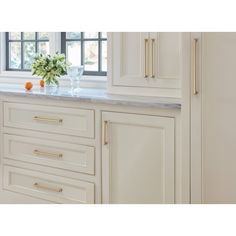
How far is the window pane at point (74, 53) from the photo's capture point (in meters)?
3.08

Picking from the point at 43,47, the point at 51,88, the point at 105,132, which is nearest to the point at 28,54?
the point at 43,47

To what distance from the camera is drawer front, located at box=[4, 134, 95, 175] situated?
236 centimetres

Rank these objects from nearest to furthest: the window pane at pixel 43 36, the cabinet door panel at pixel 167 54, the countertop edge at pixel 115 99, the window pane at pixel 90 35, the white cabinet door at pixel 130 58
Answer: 1. the countertop edge at pixel 115 99
2. the cabinet door panel at pixel 167 54
3. the white cabinet door at pixel 130 58
4. the window pane at pixel 90 35
5. the window pane at pixel 43 36

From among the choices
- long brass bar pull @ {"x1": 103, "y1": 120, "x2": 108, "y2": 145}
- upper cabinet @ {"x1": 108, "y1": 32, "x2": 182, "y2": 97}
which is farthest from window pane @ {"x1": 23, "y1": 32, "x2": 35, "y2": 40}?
long brass bar pull @ {"x1": 103, "y1": 120, "x2": 108, "y2": 145}

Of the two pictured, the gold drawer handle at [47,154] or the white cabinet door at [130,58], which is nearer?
the white cabinet door at [130,58]

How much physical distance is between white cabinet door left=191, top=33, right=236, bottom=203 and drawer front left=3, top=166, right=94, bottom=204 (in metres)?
0.72

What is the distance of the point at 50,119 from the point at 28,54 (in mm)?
1072

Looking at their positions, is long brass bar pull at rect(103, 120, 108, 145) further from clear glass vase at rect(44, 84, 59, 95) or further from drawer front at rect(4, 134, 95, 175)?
clear glass vase at rect(44, 84, 59, 95)

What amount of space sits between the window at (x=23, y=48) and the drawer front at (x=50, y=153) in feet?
2.84

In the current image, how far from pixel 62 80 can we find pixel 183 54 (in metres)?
1.34

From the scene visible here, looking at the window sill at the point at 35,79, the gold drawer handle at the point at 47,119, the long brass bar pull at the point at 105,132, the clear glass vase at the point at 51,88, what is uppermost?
the window sill at the point at 35,79

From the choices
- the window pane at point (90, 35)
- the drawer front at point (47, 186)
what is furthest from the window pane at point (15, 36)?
the drawer front at point (47, 186)

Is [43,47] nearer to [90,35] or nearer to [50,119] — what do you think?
[90,35]

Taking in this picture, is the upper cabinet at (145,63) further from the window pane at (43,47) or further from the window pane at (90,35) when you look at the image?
the window pane at (43,47)
